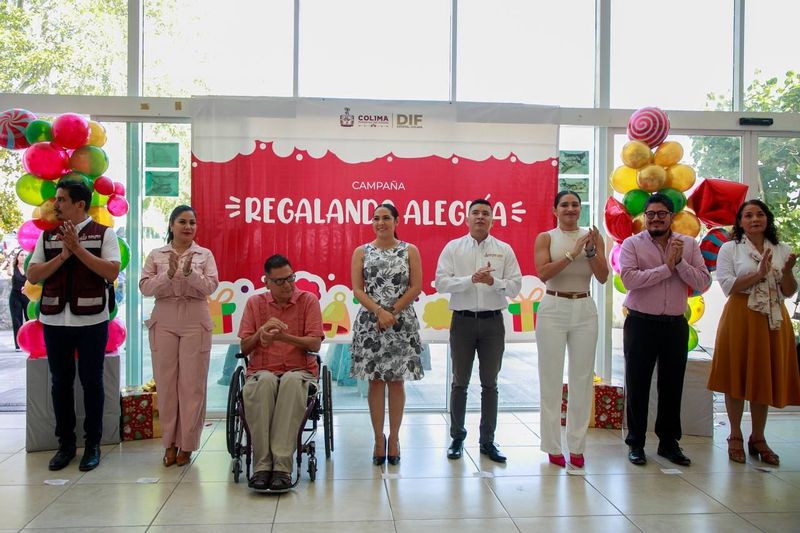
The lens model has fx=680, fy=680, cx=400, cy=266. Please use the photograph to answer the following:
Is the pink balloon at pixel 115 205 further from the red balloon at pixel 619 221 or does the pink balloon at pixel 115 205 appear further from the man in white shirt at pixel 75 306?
the red balloon at pixel 619 221

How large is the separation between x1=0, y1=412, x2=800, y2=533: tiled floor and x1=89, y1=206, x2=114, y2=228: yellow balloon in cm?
144

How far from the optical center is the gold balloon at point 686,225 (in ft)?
14.7

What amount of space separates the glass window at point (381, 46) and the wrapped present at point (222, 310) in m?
1.77

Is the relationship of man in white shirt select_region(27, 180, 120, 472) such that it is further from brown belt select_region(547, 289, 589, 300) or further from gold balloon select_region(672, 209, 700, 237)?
gold balloon select_region(672, 209, 700, 237)

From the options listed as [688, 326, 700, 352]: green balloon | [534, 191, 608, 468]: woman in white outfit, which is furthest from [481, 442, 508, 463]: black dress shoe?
[688, 326, 700, 352]: green balloon

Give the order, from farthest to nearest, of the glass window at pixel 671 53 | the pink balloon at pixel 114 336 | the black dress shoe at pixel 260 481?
the glass window at pixel 671 53 → the pink balloon at pixel 114 336 → the black dress shoe at pixel 260 481

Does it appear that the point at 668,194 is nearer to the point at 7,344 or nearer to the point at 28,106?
the point at 28,106

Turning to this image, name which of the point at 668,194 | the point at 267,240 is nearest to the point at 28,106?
the point at 267,240

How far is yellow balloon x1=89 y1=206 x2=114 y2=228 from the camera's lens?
14.2ft

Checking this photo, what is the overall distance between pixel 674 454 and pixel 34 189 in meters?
4.20

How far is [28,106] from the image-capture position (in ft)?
16.1

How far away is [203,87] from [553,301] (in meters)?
3.16

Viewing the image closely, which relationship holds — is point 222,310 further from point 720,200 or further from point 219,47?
point 720,200

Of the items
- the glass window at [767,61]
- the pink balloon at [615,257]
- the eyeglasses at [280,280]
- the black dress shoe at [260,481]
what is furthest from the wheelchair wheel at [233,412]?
the glass window at [767,61]
